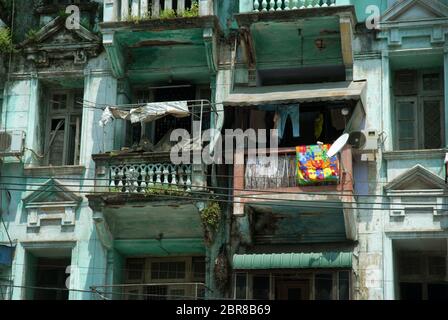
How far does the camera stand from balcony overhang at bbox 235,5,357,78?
20.5m

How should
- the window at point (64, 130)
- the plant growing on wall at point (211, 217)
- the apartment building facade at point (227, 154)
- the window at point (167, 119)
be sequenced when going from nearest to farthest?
1. the apartment building facade at point (227, 154)
2. the plant growing on wall at point (211, 217)
3. the window at point (167, 119)
4. the window at point (64, 130)

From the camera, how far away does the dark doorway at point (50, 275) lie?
72.2 feet

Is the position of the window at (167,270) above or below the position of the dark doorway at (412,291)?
above

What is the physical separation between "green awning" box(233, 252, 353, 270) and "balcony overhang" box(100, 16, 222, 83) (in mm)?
4178

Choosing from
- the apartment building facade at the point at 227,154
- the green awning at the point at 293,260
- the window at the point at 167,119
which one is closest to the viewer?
the green awning at the point at 293,260

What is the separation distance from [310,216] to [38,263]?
5.92m

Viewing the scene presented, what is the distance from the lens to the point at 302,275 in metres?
19.9

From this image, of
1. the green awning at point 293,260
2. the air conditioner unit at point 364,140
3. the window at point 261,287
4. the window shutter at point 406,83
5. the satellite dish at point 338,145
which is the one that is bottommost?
the window at point 261,287

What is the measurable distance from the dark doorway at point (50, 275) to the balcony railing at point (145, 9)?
17.1 feet

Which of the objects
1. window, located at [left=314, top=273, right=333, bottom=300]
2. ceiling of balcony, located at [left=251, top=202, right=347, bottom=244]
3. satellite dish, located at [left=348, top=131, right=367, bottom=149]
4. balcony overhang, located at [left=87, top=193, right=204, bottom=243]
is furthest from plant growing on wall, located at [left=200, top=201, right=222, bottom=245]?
satellite dish, located at [left=348, top=131, right=367, bottom=149]

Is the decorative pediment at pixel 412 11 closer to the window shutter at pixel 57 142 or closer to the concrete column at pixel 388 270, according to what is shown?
the concrete column at pixel 388 270

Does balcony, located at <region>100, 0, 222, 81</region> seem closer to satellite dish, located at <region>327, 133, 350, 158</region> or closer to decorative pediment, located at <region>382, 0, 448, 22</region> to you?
satellite dish, located at <region>327, 133, 350, 158</region>

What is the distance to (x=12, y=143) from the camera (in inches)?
859

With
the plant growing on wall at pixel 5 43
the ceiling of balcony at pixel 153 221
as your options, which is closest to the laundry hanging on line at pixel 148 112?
the ceiling of balcony at pixel 153 221
